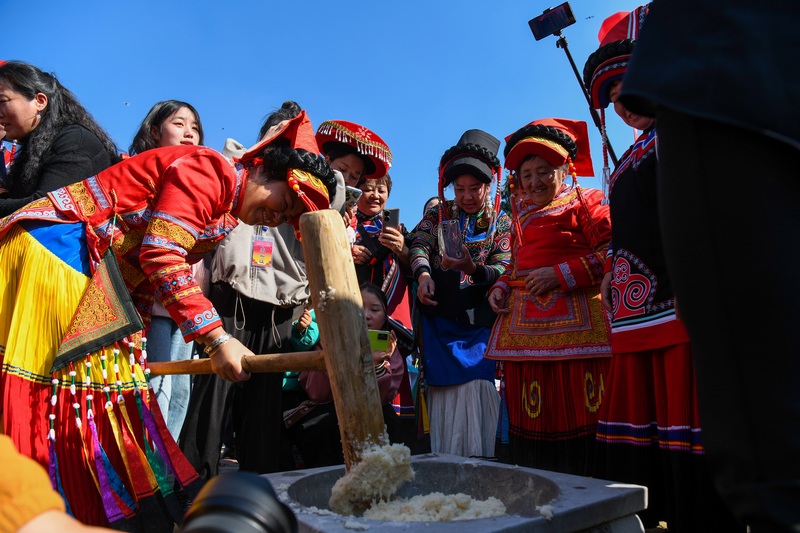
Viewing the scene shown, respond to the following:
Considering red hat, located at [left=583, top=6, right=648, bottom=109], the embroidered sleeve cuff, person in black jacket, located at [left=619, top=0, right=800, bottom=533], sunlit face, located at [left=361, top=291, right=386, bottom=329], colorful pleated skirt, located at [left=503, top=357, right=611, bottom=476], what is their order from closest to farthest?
person in black jacket, located at [left=619, top=0, right=800, bottom=533]
red hat, located at [left=583, top=6, right=648, bottom=109]
colorful pleated skirt, located at [left=503, top=357, right=611, bottom=476]
sunlit face, located at [left=361, top=291, right=386, bottom=329]
the embroidered sleeve cuff

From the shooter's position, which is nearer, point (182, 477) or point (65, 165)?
point (182, 477)

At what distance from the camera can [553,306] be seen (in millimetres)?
3363

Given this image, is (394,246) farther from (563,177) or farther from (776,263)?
(776,263)

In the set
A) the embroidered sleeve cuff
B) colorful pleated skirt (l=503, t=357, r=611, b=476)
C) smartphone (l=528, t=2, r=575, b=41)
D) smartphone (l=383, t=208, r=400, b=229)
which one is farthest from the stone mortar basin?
smartphone (l=528, t=2, r=575, b=41)

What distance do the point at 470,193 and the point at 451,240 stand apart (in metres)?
0.45

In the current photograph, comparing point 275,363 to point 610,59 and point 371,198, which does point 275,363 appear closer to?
point 610,59

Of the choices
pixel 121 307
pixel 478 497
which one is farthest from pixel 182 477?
pixel 478 497

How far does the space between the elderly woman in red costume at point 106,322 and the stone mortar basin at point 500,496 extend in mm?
475

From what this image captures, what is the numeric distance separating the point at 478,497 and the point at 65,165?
204 cm

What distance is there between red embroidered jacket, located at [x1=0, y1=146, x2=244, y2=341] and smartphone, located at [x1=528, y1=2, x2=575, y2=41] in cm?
389

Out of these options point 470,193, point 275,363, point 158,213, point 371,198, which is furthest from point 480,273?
point 158,213

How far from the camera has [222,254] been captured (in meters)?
3.71

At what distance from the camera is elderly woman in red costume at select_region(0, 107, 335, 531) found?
1979 millimetres

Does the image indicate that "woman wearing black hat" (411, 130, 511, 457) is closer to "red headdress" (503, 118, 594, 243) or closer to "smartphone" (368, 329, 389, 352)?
"red headdress" (503, 118, 594, 243)
